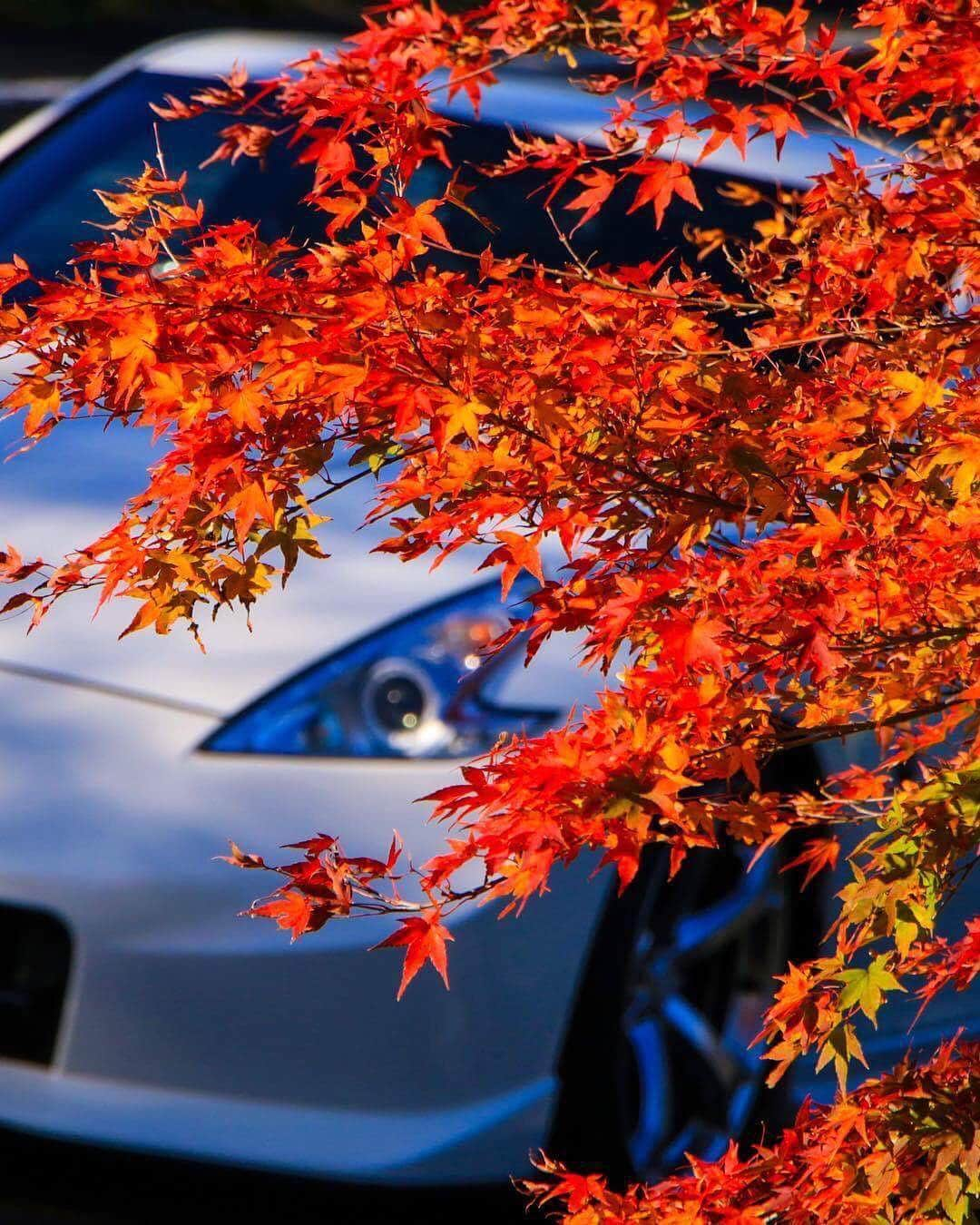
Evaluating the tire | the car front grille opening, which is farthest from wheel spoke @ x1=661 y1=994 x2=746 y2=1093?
the car front grille opening

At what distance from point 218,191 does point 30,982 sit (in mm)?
1881

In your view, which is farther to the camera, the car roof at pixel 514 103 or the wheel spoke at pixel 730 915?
the car roof at pixel 514 103

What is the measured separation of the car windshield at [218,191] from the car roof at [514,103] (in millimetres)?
38

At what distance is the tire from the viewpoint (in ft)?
8.79

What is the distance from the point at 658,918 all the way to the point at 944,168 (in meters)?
1.51

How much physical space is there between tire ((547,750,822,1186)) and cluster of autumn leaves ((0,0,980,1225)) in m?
1.04

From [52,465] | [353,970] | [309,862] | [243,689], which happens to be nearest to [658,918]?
[353,970]

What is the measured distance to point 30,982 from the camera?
101 inches

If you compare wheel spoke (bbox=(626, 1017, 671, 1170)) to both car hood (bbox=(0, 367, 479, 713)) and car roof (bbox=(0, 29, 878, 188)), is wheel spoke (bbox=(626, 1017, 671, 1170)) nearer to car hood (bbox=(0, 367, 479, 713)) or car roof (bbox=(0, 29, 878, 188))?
car hood (bbox=(0, 367, 479, 713))

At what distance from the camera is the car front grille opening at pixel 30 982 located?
2.54 meters

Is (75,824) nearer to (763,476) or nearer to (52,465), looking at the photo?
(52,465)

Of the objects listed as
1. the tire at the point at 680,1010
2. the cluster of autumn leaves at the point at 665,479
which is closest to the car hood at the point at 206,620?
the tire at the point at 680,1010

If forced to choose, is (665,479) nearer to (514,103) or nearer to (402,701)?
(402,701)

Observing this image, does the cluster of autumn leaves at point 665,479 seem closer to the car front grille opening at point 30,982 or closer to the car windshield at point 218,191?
the car front grille opening at point 30,982
